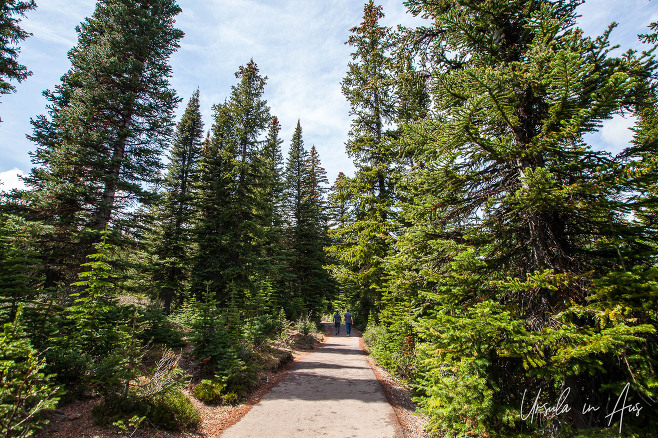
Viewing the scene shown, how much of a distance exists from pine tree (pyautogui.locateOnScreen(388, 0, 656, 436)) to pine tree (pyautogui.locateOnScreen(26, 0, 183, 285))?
12.2 m

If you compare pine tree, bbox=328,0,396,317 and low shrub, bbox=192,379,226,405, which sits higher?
pine tree, bbox=328,0,396,317

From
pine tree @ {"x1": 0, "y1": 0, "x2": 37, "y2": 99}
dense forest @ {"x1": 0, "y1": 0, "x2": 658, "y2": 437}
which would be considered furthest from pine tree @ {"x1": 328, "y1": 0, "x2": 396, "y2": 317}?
pine tree @ {"x1": 0, "y1": 0, "x2": 37, "y2": 99}

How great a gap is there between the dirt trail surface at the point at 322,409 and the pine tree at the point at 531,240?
2.88 m

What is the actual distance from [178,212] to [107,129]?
8.39m

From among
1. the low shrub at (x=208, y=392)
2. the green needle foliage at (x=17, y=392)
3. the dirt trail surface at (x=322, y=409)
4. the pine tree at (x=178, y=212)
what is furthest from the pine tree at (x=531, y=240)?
the pine tree at (x=178, y=212)

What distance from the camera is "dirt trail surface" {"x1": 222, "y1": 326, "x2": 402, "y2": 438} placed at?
6070mm

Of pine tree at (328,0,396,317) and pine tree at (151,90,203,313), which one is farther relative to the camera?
pine tree at (151,90,203,313)

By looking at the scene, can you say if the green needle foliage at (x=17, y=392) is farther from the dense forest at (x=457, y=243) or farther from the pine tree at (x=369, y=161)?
the pine tree at (x=369, y=161)

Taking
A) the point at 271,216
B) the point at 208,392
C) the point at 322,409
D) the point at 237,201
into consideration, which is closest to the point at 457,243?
the point at 322,409

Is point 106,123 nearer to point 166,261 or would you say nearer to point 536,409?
point 166,261

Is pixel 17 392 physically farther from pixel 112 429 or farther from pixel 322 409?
pixel 322 409

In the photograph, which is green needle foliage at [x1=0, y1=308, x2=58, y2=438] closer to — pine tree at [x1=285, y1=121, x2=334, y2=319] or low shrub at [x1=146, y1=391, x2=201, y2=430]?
low shrub at [x1=146, y1=391, x2=201, y2=430]

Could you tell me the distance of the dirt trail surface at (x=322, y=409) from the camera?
6.07m

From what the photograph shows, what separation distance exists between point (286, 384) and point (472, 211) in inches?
339
